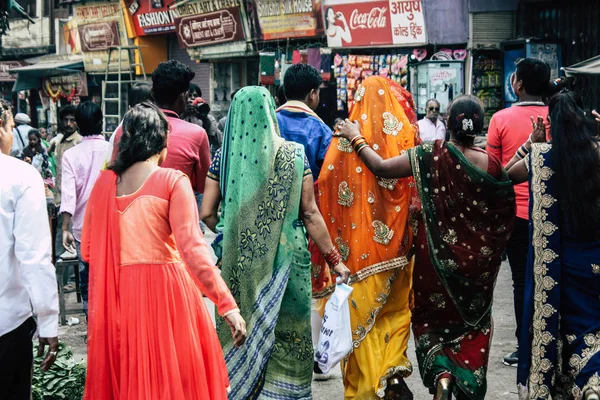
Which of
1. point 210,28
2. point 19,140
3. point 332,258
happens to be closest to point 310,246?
point 332,258

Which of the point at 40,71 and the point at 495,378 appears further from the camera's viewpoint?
the point at 40,71

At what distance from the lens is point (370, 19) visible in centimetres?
1493

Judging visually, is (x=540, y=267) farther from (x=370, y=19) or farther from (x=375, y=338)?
(x=370, y=19)

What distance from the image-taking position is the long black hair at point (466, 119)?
14.9 feet

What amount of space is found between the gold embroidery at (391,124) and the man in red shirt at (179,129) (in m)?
0.98

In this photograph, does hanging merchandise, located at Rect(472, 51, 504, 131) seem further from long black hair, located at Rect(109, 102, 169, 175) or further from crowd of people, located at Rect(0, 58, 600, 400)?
long black hair, located at Rect(109, 102, 169, 175)

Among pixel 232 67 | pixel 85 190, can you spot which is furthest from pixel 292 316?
pixel 232 67

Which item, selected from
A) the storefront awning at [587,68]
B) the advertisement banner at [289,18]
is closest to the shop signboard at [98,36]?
the advertisement banner at [289,18]

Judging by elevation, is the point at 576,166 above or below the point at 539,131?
below

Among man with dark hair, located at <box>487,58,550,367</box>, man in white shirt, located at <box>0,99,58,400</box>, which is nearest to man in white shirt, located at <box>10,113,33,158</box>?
man with dark hair, located at <box>487,58,550,367</box>

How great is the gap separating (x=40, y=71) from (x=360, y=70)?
12.7m

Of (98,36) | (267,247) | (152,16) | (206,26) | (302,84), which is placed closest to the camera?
(267,247)

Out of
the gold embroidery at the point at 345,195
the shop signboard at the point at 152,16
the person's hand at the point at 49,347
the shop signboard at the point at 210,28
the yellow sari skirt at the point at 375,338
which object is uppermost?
the shop signboard at the point at 152,16

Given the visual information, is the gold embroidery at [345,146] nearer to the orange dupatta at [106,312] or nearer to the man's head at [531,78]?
the man's head at [531,78]
